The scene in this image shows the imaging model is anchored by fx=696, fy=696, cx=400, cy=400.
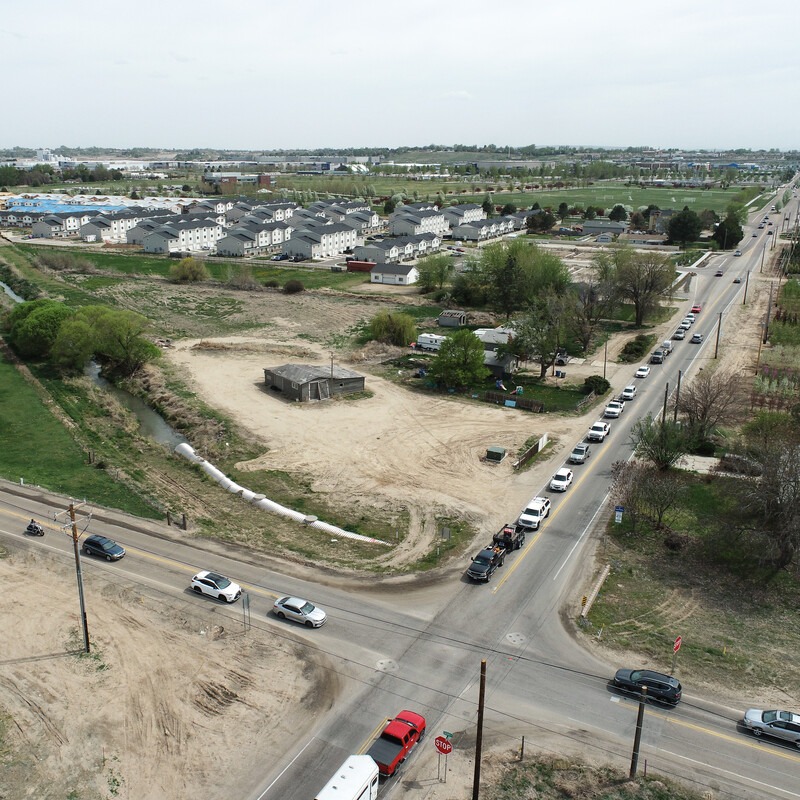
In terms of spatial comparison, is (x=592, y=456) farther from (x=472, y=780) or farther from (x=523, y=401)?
(x=472, y=780)

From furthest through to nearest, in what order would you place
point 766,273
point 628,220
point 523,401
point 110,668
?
1. point 628,220
2. point 766,273
3. point 523,401
4. point 110,668

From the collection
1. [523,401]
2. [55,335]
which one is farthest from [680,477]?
[55,335]

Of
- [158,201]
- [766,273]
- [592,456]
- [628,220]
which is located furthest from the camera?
[158,201]

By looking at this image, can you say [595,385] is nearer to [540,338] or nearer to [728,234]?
[540,338]

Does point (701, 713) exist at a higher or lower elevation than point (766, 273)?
lower

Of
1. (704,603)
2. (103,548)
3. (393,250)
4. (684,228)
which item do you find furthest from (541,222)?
(103,548)

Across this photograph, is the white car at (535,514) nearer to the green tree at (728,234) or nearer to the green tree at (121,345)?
the green tree at (121,345)
